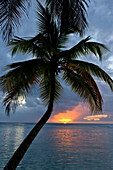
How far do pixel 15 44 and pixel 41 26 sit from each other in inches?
74.7

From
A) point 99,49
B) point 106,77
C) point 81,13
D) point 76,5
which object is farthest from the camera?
point 99,49

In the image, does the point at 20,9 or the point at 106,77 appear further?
the point at 106,77

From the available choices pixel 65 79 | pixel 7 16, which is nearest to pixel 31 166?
pixel 65 79

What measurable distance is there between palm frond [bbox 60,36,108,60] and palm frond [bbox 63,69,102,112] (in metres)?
0.65

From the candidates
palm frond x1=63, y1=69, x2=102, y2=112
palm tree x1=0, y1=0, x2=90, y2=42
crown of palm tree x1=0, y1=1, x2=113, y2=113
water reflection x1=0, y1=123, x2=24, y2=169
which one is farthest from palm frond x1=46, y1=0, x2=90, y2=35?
water reflection x1=0, y1=123, x2=24, y2=169

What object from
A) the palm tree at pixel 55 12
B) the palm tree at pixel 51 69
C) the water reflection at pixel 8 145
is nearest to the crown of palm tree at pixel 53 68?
the palm tree at pixel 51 69

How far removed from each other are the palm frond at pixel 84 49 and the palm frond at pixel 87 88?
2.13 feet

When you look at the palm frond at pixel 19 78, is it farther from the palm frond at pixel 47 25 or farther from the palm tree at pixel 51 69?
the palm frond at pixel 47 25

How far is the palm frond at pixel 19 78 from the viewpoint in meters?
6.05

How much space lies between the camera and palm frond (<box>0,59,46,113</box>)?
19.8 ft

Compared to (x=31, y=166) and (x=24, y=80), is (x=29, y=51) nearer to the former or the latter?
(x=24, y=80)

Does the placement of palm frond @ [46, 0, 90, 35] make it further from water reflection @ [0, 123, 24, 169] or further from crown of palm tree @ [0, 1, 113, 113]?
water reflection @ [0, 123, 24, 169]

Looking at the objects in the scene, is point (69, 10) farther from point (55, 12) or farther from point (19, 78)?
point (19, 78)

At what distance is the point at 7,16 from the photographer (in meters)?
4.32
